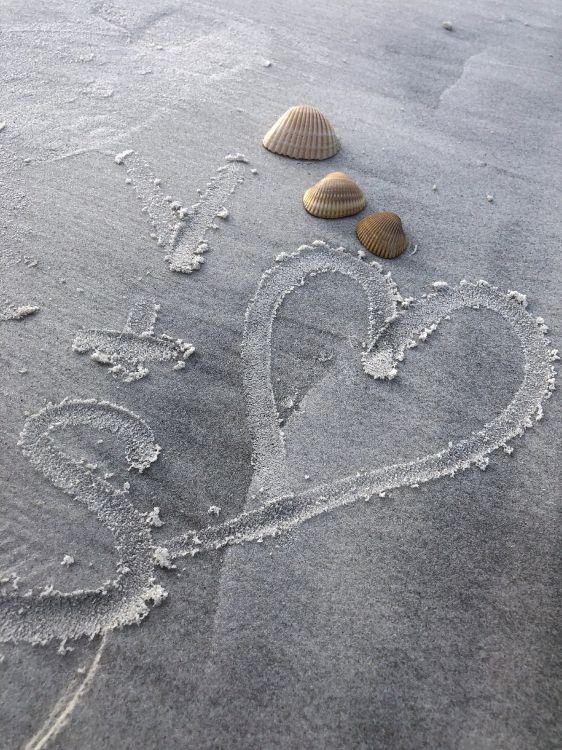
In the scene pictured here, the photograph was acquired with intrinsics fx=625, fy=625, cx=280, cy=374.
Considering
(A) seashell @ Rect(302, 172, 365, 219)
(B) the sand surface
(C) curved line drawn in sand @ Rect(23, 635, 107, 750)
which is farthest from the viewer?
(A) seashell @ Rect(302, 172, 365, 219)

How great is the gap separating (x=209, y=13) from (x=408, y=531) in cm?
374

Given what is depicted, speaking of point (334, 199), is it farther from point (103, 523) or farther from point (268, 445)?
point (103, 523)

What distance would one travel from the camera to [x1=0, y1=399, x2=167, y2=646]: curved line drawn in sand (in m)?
1.67

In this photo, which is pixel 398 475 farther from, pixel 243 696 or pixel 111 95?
pixel 111 95

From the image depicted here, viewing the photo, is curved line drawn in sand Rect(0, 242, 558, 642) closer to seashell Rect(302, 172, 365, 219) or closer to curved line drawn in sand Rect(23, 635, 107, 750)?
curved line drawn in sand Rect(23, 635, 107, 750)

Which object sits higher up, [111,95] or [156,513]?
[111,95]

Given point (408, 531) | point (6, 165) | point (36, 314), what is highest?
point (6, 165)

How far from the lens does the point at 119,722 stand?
1537 mm

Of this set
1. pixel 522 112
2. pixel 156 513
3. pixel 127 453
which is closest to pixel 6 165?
pixel 127 453

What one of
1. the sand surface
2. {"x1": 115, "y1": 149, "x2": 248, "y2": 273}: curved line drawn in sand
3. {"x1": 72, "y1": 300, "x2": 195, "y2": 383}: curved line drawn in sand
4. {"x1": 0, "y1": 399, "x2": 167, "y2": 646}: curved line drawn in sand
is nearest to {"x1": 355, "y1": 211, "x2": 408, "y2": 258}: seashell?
the sand surface

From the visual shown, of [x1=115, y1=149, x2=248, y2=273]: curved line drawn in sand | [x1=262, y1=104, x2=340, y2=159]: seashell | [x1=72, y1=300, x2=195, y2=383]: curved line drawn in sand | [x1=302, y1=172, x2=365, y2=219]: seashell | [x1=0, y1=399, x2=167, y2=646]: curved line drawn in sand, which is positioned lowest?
[x1=0, y1=399, x2=167, y2=646]: curved line drawn in sand

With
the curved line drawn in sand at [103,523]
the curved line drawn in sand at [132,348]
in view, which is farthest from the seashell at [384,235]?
the curved line drawn in sand at [103,523]

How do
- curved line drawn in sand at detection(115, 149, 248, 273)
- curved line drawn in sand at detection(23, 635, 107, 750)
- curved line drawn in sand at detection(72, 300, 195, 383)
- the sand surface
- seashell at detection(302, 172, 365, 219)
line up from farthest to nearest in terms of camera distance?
seashell at detection(302, 172, 365, 219) → curved line drawn in sand at detection(115, 149, 248, 273) → curved line drawn in sand at detection(72, 300, 195, 383) → the sand surface → curved line drawn in sand at detection(23, 635, 107, 750)

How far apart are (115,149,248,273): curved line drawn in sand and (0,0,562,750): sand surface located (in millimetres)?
15
